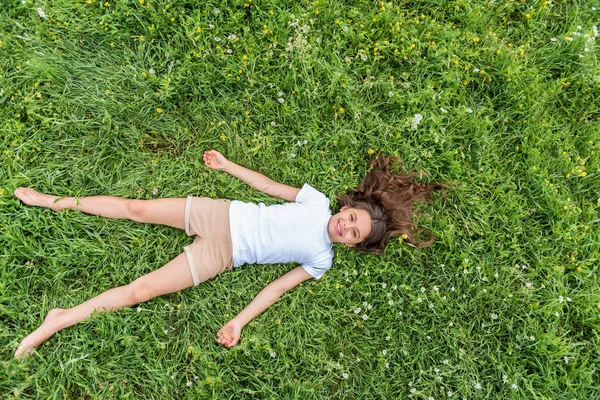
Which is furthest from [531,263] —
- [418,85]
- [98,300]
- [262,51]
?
[98,300]

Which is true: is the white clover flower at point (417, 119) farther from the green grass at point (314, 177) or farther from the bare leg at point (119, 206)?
the bare leg at point (119, 206)

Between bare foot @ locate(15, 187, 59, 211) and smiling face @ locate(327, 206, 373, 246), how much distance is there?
2286 millimetres

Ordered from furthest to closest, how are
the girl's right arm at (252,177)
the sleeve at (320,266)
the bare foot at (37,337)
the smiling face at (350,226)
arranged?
the girl's right arm at (252,177) → the sleeve at (320,266) → the smiling face at (350,226) → the bare foot at (37,337)

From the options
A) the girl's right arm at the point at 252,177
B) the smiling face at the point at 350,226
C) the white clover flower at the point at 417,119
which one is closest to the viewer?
the smiling face at the point at 350,226

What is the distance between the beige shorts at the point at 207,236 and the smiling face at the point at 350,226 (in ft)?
2.83

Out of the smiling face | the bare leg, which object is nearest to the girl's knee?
the bare leg

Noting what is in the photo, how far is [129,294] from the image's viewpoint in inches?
126

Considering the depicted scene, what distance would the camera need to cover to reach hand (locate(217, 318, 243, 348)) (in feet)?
10.8

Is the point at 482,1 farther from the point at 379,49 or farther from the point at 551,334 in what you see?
the point at 551,334

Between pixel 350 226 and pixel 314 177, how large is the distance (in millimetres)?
673

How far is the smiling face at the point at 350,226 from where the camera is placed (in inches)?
124

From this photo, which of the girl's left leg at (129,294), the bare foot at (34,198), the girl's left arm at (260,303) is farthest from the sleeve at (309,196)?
the bare foot at (34,198)

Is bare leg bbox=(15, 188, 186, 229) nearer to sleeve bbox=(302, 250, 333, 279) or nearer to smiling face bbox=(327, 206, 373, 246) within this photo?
sleeve bbox=(302, 250, 333, 279)

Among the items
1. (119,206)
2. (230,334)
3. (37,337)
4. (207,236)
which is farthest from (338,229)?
(37,337)
